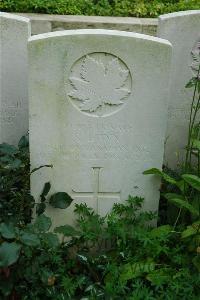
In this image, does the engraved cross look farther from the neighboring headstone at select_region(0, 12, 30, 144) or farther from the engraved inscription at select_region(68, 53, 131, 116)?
the neighboring headstone at select_region(0, 12, 30, 144)

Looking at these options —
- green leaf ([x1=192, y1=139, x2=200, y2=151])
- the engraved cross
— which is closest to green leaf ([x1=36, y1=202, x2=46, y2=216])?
the engraved cross

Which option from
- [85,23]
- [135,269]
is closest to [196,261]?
[135,269]

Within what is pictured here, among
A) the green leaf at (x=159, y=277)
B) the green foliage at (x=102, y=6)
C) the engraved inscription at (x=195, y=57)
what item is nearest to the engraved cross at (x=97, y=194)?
the green leaf at (x=159, y=277)

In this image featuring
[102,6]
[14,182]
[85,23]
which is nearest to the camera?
[14,182]

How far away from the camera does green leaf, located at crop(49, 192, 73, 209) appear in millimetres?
3277

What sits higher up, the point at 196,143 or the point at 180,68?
the point at 180,68

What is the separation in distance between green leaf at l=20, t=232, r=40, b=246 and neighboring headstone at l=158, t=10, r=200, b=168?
175 centimetres

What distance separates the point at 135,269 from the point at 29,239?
77cm

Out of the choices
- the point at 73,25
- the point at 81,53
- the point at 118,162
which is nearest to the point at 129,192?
the point at 118,162

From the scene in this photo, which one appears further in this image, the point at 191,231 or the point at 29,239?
the point at 191,231

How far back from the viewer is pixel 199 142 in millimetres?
3330

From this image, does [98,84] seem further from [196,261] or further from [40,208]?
[196,261]

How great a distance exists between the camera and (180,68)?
13.0ft

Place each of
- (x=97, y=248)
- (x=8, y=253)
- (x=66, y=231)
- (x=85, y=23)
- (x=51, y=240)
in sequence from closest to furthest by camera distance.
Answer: (x=8, y=253), (x=51, y=240), (x=66, y=231), (x=97, y=248), (x=85, y=23)
